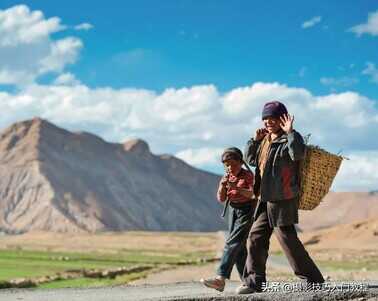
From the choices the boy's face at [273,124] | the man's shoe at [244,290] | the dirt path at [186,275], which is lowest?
the dirt path at [186,275]

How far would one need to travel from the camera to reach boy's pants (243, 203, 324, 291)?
8859 mm

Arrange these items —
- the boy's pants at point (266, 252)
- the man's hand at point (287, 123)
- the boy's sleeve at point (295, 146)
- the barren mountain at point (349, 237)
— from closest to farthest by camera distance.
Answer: the boy's sleeve at point (295, 146)
the man's hand at point (287, 123)
the boy's pants at point (266, 252)
the barren mountain at point (349, 237)

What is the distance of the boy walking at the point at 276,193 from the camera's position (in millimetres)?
8734

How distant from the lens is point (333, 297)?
891 cm

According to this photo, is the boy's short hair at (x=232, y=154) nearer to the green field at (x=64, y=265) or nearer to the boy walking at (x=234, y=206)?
the boy walking at (x=234, y=206)

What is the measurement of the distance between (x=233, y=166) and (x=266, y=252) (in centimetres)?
113

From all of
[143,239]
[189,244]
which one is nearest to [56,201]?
[143,239]

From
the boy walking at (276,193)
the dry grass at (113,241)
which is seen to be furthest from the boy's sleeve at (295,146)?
the dry grass at (113,241)

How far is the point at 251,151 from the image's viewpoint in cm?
912

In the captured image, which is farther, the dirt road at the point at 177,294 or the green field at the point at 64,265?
the green field at the point at 64,265

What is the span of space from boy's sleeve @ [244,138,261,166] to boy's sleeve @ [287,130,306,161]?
25.7 inches

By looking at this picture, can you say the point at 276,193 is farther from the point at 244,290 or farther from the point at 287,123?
the point at 244,290

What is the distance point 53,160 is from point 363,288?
166943mm

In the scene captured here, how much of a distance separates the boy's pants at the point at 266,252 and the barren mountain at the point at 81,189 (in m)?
133
